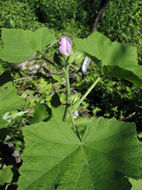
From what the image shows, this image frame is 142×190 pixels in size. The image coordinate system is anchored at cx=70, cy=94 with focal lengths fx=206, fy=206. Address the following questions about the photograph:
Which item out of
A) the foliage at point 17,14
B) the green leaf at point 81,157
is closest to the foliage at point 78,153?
the green leaf at point 81,157

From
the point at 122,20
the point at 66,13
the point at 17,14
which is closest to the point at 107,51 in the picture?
the point at 122,20

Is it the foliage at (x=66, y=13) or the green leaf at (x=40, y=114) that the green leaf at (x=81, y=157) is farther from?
the foliage at (x=66, y=13)

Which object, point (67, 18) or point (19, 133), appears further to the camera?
point (67, 18)

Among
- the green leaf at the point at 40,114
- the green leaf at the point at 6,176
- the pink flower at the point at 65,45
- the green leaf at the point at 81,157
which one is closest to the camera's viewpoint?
the green leaf at the point at 81,157

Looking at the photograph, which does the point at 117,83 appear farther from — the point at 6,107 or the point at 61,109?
the point at 6,107

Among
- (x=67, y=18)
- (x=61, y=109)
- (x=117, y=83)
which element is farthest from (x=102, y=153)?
(x=67, y=18)

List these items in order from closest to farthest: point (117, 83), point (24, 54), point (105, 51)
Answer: point (24, 54) → point (105, 51) → point (117, 83)

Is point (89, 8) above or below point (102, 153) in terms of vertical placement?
above
